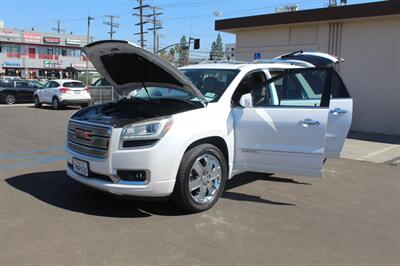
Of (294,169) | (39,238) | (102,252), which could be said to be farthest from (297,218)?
(39,238)

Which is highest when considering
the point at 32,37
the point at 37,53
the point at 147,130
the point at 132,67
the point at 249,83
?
the point at 32,37

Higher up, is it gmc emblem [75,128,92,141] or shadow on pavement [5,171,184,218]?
gmc emblem [75,128,92,141]

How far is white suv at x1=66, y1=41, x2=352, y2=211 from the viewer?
4.76 m

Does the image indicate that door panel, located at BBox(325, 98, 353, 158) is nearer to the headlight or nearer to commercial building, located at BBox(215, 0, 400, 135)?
the headlight

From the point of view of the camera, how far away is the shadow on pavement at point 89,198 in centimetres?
514

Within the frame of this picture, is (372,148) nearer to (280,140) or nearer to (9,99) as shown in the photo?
(280,140)

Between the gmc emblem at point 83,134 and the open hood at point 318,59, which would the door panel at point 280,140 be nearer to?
the gmc emblem at point 83,134

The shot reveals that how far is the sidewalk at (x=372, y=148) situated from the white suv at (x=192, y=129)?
319 centimetres

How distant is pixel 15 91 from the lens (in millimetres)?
25469

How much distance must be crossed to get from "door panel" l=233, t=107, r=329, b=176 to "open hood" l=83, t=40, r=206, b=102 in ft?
2.38

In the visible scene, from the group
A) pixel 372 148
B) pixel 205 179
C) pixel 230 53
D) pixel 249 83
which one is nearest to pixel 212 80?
pixel 249 83

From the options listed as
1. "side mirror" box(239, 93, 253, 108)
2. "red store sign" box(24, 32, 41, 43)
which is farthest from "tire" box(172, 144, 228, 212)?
"red store sign" box(24, 32, 41, 43)

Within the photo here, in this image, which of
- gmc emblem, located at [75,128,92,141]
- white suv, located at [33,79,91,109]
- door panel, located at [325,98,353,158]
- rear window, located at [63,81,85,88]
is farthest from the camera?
rear window, located at [63,81,85,88]

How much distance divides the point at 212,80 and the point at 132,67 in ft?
3.69
